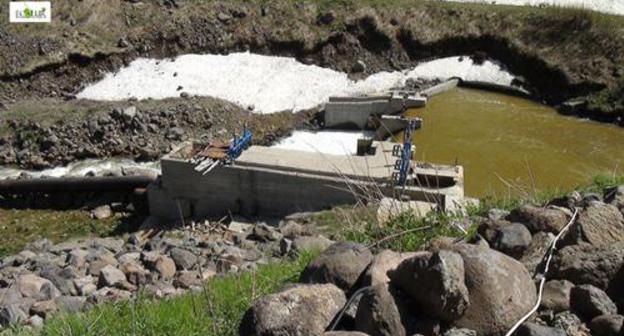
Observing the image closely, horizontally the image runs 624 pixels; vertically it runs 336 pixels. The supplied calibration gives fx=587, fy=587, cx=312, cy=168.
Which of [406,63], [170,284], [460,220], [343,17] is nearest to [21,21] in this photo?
[343,17]

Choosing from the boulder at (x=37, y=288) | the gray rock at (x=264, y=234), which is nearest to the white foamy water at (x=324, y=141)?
the gray rock at (x=264, y=234)

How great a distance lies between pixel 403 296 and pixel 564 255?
4.04ft

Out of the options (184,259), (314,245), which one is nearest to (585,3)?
(184,259)

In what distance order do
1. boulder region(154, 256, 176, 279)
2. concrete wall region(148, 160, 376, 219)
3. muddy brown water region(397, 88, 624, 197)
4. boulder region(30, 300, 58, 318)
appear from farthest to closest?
1. muddy brown water region(397, 88, 624, 197)
2. concrete wall region(148, 160, 376, 219)
3. boulder region(154, 256, 176, 279)
4. boulder region(30, 300, 58, 318)

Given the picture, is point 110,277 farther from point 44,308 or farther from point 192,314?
point 192,314

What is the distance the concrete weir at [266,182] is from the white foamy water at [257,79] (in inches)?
282

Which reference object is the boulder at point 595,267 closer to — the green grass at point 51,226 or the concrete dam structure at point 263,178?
the concrete dam structure at point 263,178

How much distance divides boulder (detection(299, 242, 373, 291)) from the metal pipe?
645 inches

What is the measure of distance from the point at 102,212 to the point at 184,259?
8853mm

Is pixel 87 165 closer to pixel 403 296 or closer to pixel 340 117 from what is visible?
pixel 340 117

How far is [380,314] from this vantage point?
336 cm

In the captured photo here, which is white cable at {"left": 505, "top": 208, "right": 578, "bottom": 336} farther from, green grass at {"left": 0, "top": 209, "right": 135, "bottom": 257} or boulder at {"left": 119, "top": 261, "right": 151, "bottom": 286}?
green grass at {"left": 0, "top": 209, "right": 135, "bottom": 257}

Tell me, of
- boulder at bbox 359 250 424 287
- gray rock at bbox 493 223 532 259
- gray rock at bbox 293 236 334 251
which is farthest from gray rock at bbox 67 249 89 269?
gray rock at bbox 493 223 532 259

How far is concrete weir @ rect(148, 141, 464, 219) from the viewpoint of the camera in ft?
55.1
